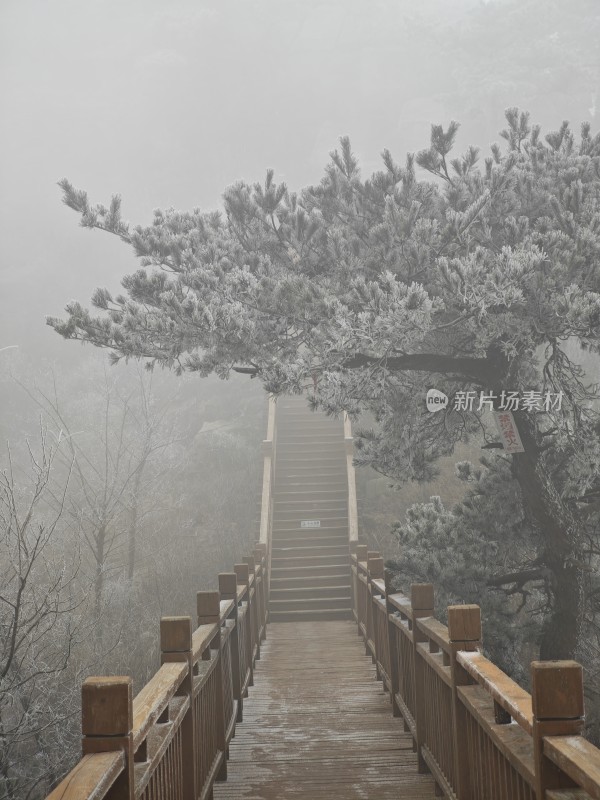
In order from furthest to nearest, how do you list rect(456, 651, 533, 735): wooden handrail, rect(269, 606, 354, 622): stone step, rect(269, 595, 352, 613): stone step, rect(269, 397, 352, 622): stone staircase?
rect(269, 397, 352, 622): stone staircase, rect(269, 595, 352, 613): stone step, rect(269, 606, 354, 622): stone step, rect(456, 651, 533, 735): wooden handrail

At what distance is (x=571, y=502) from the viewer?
26.3ft

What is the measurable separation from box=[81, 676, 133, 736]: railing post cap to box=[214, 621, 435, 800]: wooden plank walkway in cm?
280

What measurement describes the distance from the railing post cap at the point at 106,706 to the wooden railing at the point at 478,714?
3.76ft

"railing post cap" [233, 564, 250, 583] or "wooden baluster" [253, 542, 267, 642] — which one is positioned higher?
"railing post cap" [233, 564, 250, 583]

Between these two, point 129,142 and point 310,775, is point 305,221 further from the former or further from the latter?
point 129,142

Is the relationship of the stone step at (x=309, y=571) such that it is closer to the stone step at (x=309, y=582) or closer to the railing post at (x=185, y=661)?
the stone step at (x=309, y=582)

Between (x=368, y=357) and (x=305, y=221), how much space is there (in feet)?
4.99

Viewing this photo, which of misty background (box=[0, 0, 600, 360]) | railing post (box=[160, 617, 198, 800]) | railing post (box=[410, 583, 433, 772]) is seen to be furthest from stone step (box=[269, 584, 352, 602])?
misty background (box=[0, 0, 600, 360])

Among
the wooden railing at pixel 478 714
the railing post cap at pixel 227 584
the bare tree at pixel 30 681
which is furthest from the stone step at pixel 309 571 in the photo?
the railing post cap at pixel 227 584

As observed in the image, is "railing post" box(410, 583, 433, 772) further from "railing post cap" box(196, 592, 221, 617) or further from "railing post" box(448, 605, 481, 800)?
"railing post cap" box(196, 592, 221, 617)

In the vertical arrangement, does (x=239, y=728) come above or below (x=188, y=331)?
below

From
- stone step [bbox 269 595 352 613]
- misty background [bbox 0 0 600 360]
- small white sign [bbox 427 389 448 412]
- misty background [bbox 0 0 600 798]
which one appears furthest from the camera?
misty background [bbox 0 0 600 360]

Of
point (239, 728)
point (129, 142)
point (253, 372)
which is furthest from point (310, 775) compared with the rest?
point (129, 142)

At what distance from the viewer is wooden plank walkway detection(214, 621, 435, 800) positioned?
449cm
